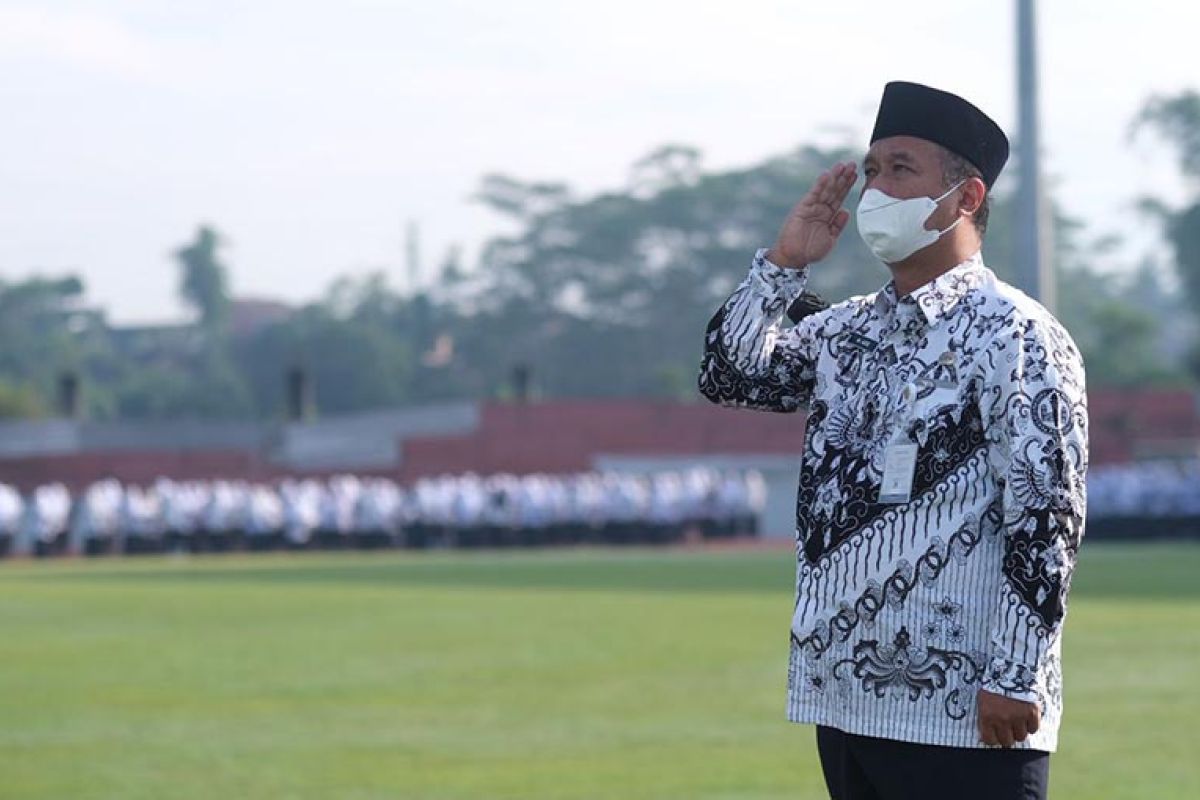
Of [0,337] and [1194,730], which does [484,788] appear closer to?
[1194,730]

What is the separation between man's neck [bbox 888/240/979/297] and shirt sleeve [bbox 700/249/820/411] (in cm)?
23

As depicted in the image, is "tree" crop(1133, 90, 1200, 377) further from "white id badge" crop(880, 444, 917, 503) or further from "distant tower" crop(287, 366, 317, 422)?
"white id badge" crop(880, 444, 917, 503)

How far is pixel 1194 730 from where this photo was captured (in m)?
12.5

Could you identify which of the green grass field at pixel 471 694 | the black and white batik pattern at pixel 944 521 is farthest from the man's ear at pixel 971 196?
the green grass field at pixel 471 694

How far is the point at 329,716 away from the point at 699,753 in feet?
9.23

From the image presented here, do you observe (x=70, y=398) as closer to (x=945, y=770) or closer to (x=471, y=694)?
(x=471, y=694)

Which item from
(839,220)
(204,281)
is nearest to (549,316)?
(204,281)

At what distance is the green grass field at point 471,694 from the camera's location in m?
10.8

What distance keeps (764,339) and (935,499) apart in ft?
1.90

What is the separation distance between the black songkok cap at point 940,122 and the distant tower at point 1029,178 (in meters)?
11.9

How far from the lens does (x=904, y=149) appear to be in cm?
481

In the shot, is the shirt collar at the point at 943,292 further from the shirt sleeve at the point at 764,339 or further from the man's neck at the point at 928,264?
the shirt sleeve at the point at 764,339

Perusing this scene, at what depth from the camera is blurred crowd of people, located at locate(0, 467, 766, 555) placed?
46.2 m

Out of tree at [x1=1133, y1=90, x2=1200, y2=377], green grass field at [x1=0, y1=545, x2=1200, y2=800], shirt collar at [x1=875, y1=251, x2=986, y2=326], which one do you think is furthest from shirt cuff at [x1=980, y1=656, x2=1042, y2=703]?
tree at [x1=1133, y1=90, x2=1200, y2=377]
